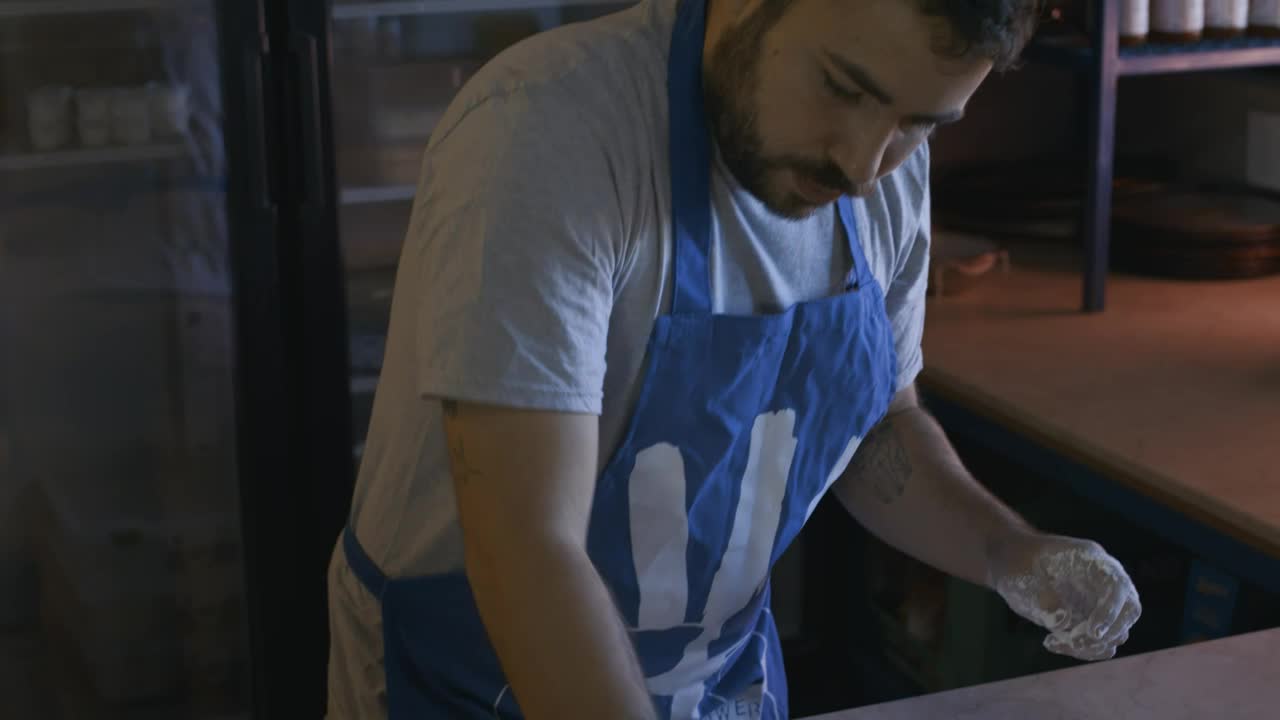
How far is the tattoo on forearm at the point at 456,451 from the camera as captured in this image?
3.32ft

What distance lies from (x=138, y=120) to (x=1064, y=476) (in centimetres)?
139

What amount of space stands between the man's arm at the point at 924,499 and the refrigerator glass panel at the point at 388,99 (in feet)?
3.56

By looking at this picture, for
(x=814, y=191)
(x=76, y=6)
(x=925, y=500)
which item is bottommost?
(x=925, y=500)

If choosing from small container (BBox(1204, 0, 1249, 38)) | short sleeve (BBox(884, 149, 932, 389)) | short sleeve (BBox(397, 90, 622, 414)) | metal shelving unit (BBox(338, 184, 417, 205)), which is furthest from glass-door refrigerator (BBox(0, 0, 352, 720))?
small container (BBox(1204, 0, 1249, 38))

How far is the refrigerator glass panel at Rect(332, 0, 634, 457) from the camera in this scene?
2.43 metres

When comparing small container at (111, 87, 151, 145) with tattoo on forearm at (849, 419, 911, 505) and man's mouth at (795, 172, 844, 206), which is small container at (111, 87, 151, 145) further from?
man's mouth at (795, 172, 844, 206)

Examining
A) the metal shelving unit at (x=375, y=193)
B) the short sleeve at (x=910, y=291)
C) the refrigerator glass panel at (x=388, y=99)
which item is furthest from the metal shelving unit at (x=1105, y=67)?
the metal shelving unit at (x=375, y=193)

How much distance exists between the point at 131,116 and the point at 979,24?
1595mm

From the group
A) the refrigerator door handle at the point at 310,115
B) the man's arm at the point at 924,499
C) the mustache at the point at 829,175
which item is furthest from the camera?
the refrigerator door handle at the point at 310,115

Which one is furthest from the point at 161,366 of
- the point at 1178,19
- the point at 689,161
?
the point at 1178,19

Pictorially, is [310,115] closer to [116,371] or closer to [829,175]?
[116,371]

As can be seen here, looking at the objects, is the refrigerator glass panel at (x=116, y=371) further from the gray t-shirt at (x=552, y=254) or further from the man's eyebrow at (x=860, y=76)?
the man's eyebrow at (x=860, y=76)

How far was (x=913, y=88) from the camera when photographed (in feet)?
3.40

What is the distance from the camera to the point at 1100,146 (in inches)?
85.3
